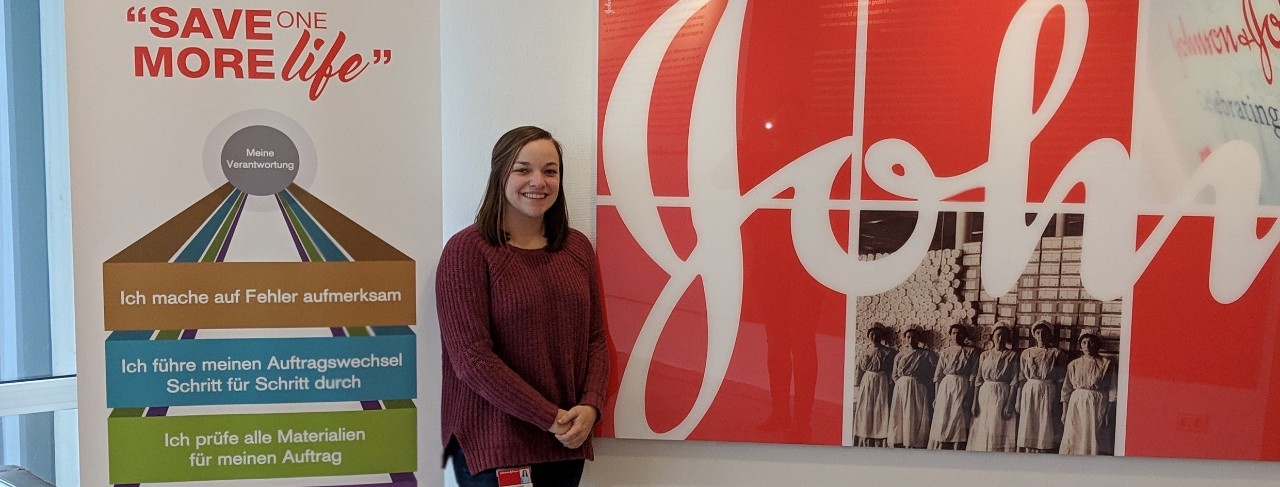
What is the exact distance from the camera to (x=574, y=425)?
1.98 meters

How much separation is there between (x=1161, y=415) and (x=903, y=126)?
1110 millimetres

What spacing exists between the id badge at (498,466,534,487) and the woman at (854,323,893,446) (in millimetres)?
967

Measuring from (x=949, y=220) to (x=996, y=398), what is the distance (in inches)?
21.2

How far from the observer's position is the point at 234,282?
1.94 meters

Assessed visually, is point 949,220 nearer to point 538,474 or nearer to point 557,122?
point 557,122

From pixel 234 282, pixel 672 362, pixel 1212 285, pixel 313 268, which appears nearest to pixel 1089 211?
pixel 1212 285

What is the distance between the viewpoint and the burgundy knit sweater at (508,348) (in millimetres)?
1907

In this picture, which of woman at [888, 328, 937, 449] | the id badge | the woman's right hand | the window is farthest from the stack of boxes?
the window

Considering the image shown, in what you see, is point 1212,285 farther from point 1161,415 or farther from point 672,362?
point 672,362

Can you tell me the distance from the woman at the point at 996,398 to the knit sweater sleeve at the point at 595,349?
108 cm

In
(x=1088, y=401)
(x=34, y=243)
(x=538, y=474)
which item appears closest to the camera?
(x=538, y=474)

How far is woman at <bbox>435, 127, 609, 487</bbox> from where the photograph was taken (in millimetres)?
1917

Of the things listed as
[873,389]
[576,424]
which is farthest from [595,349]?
[873,389]

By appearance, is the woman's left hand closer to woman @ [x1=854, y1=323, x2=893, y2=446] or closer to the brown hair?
the brown hair
